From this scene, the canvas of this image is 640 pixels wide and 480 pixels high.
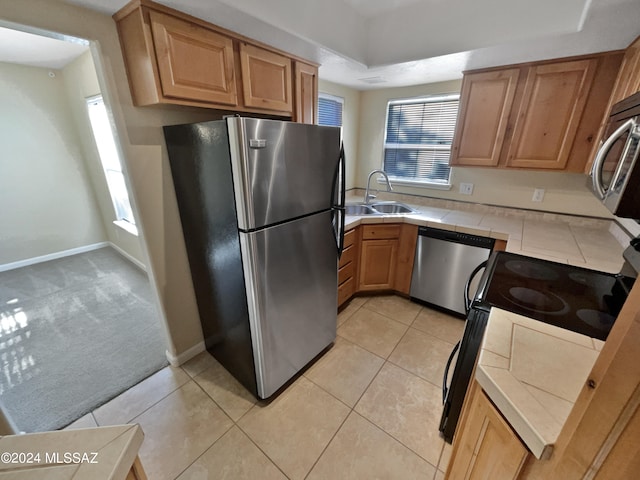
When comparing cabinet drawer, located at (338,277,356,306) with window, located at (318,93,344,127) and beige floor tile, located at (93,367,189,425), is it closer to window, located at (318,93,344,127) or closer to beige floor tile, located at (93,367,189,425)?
beige floor tile, located at (93,367,189,425)

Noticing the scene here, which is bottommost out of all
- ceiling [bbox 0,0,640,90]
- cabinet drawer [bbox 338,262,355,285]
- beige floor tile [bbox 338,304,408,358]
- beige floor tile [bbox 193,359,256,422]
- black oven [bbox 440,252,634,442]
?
beige floor tile [bbox 193,359,256,422]

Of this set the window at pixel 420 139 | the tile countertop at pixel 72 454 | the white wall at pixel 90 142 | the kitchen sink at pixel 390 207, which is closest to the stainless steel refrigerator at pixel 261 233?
the tile countertop at pixel 72 454

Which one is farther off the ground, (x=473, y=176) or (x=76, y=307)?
(x=473, y=176)

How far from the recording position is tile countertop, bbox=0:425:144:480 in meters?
0.49

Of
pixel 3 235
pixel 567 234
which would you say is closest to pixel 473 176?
pixel 567 234

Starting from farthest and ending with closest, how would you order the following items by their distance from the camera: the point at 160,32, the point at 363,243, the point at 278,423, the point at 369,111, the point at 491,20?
the point at 369,111 → the point at 363,243 → the point at 491,20 → the point at 278,423 → the point at 160,32

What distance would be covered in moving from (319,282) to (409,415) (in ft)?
3.15

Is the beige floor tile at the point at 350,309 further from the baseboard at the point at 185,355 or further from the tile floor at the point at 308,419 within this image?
the baseboard at the point at 185,355

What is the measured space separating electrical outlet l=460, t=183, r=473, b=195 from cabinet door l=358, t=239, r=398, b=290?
2.98 feet

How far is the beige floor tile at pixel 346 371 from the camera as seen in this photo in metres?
1.72

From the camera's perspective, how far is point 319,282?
1760 millimetres

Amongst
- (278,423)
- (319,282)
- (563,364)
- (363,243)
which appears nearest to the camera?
(563,364)

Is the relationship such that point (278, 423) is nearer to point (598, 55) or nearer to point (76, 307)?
point (76, 307)

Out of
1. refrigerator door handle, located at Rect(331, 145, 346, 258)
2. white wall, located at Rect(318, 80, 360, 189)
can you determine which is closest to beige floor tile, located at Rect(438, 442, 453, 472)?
refrigerator door handle, located at Rect(331, 145, 346, 258)
